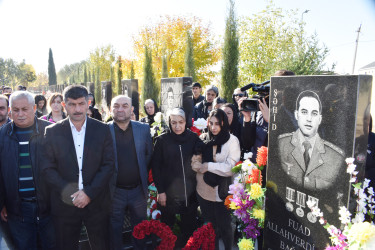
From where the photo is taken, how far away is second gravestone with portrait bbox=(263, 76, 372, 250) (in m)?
1.87

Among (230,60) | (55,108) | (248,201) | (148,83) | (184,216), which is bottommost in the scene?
(184,216)

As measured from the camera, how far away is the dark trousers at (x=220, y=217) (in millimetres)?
2980

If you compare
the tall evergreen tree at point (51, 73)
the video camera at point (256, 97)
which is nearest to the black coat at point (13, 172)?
the video camera at point (256, 97)

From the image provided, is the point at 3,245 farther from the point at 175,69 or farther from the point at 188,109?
the point at 175,69

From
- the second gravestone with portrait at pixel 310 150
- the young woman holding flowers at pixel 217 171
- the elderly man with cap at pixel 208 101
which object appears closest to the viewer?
the second gravestone with portrait at pixel 310 150

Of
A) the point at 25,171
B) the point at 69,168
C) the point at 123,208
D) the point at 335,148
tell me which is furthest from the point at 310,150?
the point at 25,171

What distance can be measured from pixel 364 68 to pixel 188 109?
2164 inches

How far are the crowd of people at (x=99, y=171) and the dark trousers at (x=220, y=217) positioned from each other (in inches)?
0.4

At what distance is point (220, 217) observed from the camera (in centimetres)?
301

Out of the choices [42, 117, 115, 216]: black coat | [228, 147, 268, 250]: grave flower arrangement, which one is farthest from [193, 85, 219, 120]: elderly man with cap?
[42, 117, 115, 216]: black coat

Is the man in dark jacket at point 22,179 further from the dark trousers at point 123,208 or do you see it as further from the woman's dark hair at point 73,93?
the dark trousers at point 123,208

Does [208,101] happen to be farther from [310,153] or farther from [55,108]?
[310,153]

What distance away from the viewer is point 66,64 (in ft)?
276

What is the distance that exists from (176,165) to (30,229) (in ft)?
5.39
